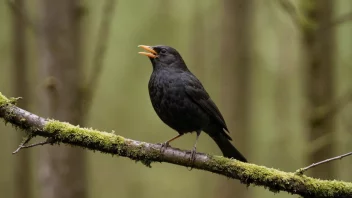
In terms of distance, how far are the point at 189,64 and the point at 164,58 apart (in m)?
10.0

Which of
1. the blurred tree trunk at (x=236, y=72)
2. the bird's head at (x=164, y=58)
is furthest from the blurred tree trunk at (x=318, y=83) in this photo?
the blurred tree trunk at (x=236, y=72)

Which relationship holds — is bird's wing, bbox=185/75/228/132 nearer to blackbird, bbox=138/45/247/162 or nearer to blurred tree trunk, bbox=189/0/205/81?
blackbird, bbox=138/45/247/162

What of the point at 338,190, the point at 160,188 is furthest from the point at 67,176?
the point at 160,188

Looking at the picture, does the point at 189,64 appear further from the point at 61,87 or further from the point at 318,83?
the point at 61,87

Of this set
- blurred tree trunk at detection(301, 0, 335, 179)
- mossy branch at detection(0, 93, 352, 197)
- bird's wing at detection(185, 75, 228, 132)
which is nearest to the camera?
mossy branch at detection(0, 93, 352, 197)

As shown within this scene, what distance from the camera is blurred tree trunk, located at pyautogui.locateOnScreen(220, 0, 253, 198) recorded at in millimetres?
7500

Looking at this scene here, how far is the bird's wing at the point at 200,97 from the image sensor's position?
471 centimetres

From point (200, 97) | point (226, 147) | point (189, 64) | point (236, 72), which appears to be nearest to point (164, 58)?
point (200, 97)

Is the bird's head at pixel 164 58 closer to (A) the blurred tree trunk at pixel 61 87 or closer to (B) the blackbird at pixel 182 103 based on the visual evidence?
(B) the blackbird at pixel 182 103

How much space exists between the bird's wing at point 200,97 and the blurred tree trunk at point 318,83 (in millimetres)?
1453

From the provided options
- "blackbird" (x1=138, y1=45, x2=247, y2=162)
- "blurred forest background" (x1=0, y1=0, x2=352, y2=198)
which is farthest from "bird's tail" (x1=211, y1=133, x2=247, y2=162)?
"blurred forest background" (x1=0, y1=0, x2=352, y2=198)

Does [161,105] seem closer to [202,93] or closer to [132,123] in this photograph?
[202,93]

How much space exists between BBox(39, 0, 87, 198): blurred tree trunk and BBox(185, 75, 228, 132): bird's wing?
1295 mm

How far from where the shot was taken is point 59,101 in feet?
17.1
